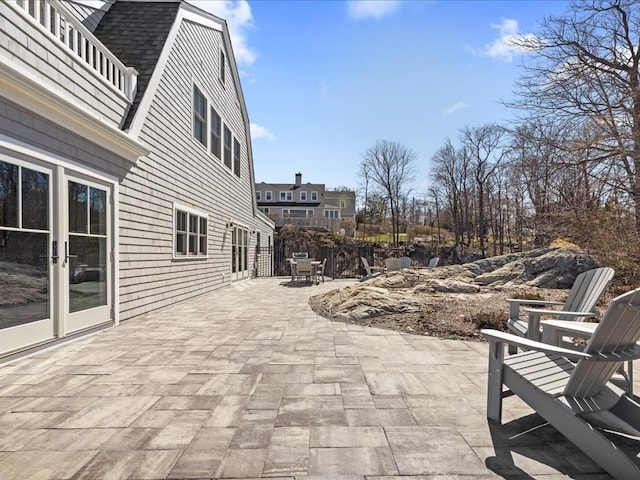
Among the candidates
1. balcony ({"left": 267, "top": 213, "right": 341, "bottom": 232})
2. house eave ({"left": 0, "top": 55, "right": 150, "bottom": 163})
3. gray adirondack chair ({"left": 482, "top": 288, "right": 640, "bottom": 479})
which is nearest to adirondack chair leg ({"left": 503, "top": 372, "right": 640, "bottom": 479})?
gray adirondack chair ({"left": 482, "top": 288, "right": 640, "bottom": 479})

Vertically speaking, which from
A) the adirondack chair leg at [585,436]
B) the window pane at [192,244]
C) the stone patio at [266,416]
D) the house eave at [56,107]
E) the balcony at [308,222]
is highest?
the balcony at [308,222]

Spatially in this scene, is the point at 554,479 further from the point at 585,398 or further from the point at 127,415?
→ the point at 127,415

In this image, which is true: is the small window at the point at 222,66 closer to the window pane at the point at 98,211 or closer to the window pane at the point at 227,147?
the window pane at the point at 227,147

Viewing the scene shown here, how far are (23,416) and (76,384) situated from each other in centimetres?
64

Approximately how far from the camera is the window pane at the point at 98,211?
5.07m

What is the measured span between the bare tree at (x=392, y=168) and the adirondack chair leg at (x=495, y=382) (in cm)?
2910

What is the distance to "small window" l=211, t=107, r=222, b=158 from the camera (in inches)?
416

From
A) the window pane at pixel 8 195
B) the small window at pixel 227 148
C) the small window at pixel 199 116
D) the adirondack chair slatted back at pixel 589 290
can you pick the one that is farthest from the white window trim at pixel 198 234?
the adirondack chair slatted back at pixel 589 290

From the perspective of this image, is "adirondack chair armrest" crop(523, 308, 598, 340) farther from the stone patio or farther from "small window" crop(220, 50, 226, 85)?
"small window" crop(220, 50, 226, 85)

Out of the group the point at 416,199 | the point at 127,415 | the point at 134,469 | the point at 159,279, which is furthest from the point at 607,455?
the point at 416,199

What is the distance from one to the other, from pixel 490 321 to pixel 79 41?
6.63 meters

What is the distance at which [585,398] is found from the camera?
2094mm

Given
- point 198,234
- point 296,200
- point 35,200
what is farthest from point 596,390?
point 296,200

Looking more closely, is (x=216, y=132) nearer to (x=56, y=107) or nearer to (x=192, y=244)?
(x=192, y=244)
